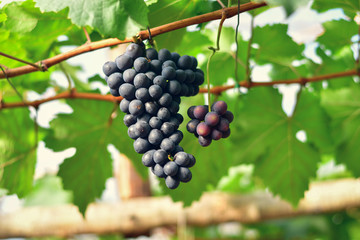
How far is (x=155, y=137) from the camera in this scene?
2.40ft

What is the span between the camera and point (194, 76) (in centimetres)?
80

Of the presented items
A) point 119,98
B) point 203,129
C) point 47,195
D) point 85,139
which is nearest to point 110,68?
point 203,129

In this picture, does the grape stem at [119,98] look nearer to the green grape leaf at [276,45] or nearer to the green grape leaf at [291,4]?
the green grape leaf at [276,45]

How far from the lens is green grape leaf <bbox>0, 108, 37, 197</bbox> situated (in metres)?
1.35

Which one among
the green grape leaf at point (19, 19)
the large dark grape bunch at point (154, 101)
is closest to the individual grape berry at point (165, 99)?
the large dark grape bunch at point (154, 101)

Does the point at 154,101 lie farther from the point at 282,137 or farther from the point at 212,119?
the point at 282,137

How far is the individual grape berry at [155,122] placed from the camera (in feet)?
2.44

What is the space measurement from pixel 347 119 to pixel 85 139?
3.50ft

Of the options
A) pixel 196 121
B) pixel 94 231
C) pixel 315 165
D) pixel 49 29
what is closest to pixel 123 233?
pixel 94 231

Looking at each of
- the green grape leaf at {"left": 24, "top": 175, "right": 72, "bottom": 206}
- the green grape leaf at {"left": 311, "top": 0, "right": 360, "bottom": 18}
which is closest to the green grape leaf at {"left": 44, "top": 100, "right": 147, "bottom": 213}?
the green grape leaf at {"left": 311, "top": 0, "right": 360, "bottom": 18}

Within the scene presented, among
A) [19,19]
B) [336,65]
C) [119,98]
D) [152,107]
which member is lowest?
[336,65]

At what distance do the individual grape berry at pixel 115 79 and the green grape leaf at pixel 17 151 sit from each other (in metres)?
0.77

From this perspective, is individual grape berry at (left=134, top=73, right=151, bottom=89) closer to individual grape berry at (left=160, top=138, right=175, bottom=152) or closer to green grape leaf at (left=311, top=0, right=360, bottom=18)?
individual grape berry at (left=160, top=138, right=175, bottom=152)

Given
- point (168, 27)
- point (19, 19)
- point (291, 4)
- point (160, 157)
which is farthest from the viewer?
point (19, 19)
